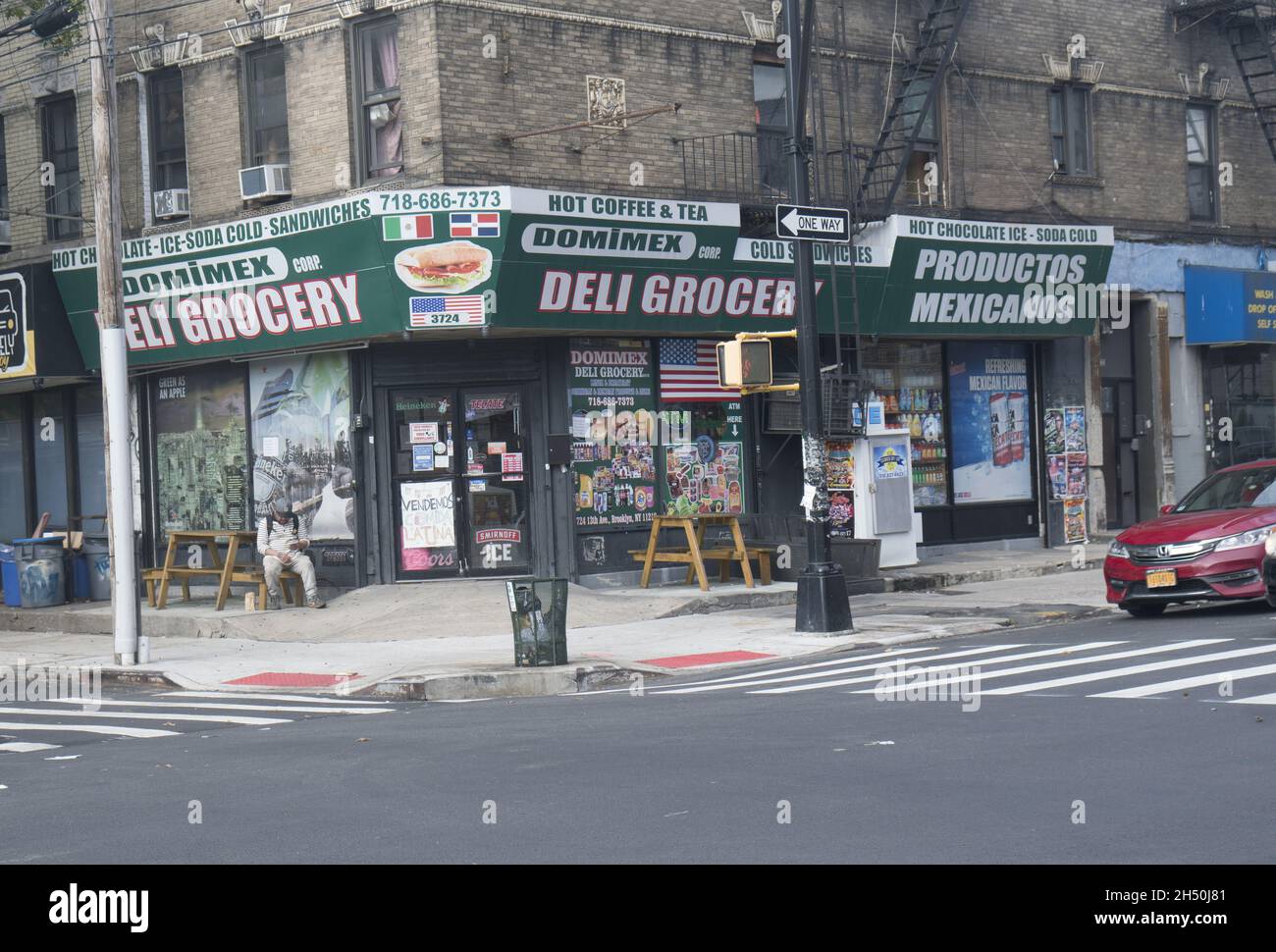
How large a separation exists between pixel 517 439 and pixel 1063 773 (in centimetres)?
1284

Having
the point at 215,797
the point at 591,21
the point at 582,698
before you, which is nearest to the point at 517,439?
the point at 591,21

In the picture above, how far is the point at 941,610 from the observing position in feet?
61.7

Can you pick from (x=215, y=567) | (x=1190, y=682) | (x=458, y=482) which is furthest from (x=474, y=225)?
(x=1190, y=682)

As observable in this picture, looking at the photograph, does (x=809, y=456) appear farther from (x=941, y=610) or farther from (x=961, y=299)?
(x=961, y=299)

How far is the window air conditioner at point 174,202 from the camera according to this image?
21438 millimetres

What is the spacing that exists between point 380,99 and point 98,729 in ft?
32.1

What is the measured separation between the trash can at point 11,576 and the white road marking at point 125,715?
8573 mm

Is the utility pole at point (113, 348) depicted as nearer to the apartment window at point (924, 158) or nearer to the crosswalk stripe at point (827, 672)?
the crosswalk stripe at point (827, 672)

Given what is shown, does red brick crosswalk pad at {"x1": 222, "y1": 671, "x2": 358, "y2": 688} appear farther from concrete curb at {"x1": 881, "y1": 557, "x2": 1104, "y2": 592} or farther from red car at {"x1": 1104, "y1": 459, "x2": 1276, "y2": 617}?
concrete curb at {"x1": 881, "y1": 557, "x2": 1104, "y2": 592}

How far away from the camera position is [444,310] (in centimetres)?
1897

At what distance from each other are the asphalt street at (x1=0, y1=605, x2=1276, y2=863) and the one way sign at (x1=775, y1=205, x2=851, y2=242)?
4.82 m

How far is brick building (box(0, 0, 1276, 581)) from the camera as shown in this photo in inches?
781

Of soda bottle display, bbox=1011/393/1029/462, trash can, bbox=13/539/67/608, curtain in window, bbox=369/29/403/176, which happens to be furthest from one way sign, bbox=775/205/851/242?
trash can, bbox=13/539/67/608

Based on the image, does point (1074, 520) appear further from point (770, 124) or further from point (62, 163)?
point (62, 163)
